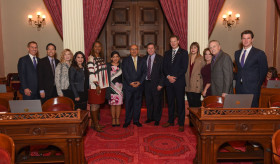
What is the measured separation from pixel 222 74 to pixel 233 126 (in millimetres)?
1104

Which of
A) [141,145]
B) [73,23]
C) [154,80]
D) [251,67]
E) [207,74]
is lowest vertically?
[141,145]

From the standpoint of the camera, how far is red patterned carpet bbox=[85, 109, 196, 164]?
10.0 feet

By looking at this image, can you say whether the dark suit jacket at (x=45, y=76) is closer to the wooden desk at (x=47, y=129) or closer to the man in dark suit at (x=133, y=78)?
the man in dark suit at (x=133, y=78)

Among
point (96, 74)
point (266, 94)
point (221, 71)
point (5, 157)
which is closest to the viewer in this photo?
point (5, 157)

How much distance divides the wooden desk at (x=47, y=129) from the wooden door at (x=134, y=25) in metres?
4.04

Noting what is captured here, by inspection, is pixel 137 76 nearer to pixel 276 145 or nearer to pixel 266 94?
pixel 266 94

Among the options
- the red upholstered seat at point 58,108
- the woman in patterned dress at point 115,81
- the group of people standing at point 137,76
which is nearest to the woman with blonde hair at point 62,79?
the group of people standing at point 137,76

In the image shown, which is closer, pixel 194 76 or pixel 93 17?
pixel 194 76

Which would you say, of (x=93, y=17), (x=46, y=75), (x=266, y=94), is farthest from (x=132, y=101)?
(x=266, y=94)

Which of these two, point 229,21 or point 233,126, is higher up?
point 229,21

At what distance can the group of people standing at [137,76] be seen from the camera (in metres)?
3.27

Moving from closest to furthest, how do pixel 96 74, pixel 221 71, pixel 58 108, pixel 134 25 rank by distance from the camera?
pixel 58 108, pixel 221 71, pixel 96 74, pixel 134 25

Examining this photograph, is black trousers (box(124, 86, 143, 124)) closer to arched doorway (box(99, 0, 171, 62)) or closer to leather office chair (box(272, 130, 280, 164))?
arched doorway (box(99, 0, 171, 62))

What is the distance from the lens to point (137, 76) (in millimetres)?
4398
